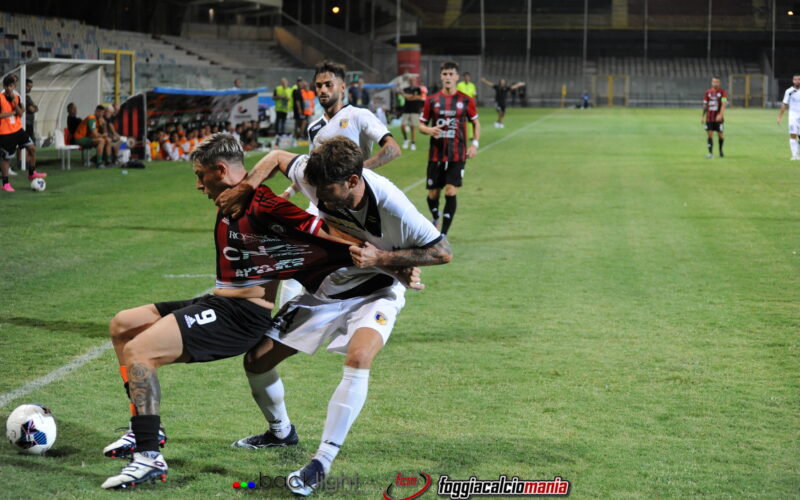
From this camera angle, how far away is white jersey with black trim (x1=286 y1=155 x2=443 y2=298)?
4789 millimetres

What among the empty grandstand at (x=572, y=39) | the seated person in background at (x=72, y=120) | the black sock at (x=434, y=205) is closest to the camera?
the black sock at (x=434, y=205)

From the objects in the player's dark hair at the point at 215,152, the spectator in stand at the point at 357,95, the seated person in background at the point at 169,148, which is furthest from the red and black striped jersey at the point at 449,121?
the spectator in stand at the point at 357,95

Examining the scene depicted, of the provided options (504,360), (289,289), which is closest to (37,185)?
(289,289)

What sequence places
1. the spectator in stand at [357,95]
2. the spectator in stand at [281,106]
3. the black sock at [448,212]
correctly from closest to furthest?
1. the black sock at [448,212]
2. the spectator in stand at [281,106]
3. the spectator in stand at [357,95]

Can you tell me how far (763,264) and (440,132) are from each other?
14.3 ft

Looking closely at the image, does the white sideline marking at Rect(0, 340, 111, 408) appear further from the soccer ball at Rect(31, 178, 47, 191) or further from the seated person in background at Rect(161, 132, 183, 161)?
the seated person in background at Rect(161, 132, 183, 161)

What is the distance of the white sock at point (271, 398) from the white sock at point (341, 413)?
2.01 ft

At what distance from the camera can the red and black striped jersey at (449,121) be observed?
13.4 meters

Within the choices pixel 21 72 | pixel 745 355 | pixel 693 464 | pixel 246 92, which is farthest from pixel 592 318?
pixel 246 92

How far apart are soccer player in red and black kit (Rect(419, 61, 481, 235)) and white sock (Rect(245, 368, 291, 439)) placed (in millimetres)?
8228

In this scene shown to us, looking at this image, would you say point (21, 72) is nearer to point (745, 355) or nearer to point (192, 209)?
point (192, 209)

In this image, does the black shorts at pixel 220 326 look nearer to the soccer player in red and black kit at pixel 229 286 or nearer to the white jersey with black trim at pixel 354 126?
the soccer player in red and black kit at pixel 229 286

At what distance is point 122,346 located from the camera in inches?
198

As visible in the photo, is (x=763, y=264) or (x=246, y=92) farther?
(x=246, y=92)
